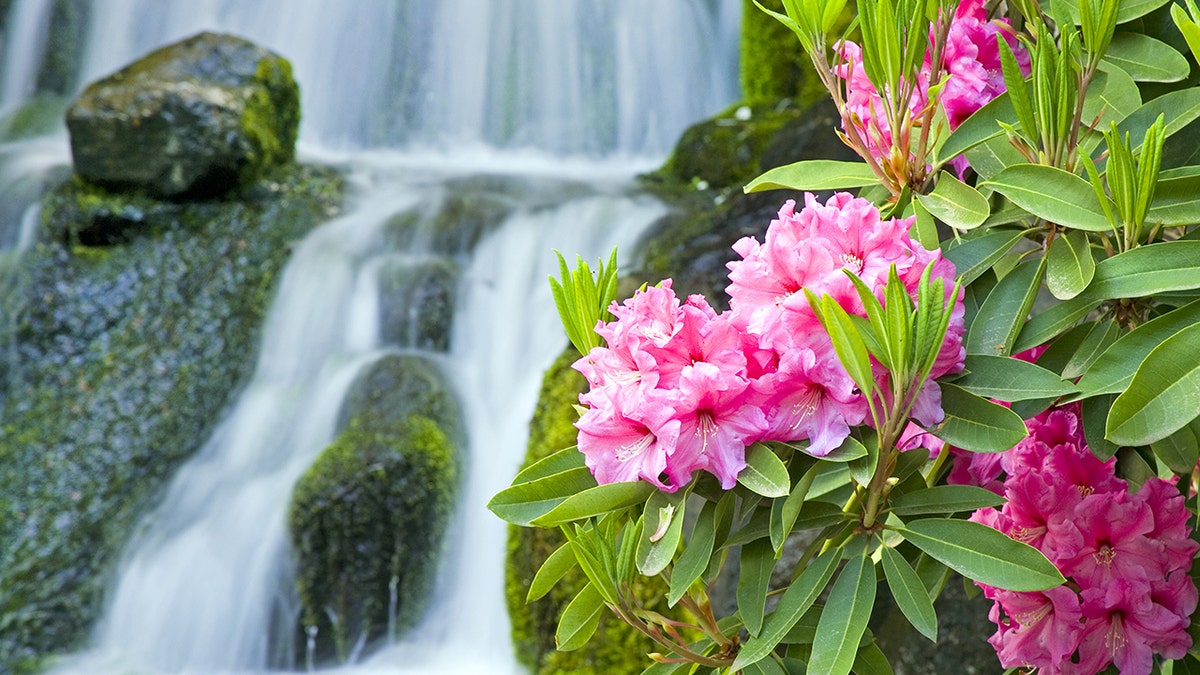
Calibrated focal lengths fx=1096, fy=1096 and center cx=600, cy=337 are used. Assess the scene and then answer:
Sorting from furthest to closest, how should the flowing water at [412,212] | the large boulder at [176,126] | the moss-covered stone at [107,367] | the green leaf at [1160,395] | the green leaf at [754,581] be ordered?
the large boulder at [176,126] < the moss-covered stone at [107,367] < the flowing water at [412,212] < the green leaf at [754,581] < the green leaf at [1160,395]

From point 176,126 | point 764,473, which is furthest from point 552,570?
point 176,126

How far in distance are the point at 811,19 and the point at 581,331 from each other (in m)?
0.34

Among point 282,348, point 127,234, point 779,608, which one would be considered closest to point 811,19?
point 779,608

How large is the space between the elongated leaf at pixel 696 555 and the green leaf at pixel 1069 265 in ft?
0.99

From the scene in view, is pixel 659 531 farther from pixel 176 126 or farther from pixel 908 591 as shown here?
pixel 176 126

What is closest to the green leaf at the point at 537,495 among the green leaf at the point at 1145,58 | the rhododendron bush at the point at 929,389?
the rhododendron bush at the point at 929,389

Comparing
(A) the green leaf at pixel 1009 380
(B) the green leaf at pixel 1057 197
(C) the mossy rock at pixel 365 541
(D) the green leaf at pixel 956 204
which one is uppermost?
(B) the green leaf at pixel 1057 197

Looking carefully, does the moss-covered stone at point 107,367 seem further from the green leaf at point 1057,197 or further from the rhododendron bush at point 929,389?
the green leaf at point 1057,197

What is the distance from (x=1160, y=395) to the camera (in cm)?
71

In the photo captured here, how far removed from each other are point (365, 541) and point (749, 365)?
121 inches

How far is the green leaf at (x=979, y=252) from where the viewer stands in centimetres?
→ 88

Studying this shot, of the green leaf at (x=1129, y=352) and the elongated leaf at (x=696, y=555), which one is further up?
the green leaf at (x=1129, y=352)

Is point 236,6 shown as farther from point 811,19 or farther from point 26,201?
point 811,19

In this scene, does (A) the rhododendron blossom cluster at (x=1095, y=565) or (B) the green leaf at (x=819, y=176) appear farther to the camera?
(B) the green leaf at (x=819, y=176)
